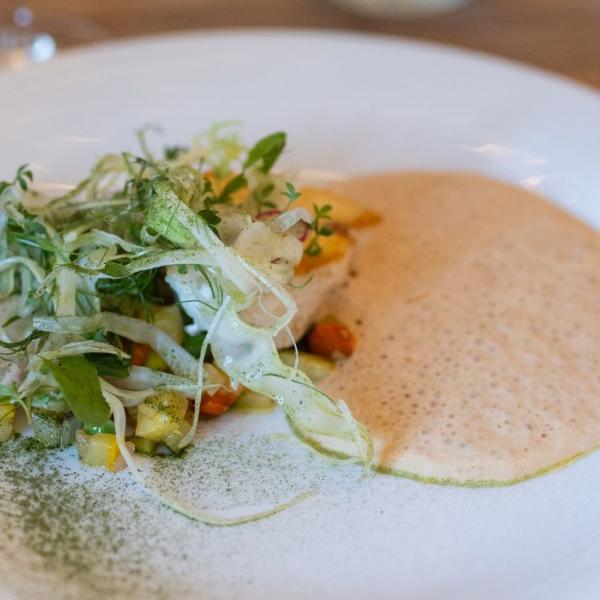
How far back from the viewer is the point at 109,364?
2.17m

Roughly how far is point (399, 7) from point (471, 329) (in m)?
2.00

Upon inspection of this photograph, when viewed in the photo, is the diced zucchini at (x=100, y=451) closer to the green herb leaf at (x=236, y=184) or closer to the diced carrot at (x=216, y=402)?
the diced carrot at (x=216, y=402)

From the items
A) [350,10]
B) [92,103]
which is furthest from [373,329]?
[350,10]

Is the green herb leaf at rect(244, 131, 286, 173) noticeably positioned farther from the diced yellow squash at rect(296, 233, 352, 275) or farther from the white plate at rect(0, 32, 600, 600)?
the white plate at rect(0, 32, 600, 600)

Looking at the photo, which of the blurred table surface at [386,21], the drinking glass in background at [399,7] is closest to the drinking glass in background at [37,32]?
the blurred table surface at [386,21]

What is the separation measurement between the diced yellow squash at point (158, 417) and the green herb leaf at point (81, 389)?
0.10 metres

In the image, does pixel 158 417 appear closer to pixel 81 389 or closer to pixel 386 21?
pixel 81 389

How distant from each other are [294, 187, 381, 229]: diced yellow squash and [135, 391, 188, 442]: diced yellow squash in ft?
2.72

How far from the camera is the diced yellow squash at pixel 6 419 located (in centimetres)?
216

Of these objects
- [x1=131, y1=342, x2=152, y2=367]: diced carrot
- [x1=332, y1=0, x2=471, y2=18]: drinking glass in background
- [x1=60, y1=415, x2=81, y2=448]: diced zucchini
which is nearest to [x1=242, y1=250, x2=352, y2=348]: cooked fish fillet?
[x1=131, y1=342, x2=152, y2=367]: diced carrot

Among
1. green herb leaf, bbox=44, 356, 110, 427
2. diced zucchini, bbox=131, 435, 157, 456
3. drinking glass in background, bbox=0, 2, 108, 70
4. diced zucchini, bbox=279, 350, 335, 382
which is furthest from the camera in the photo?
drinking glass in background, bbox=0, 2, 108, 70

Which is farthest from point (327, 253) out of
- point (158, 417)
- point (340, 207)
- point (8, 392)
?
point (8, 392)

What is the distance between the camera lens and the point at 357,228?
9.56 feet

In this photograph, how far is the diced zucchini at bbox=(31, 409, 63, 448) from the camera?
2121mm
